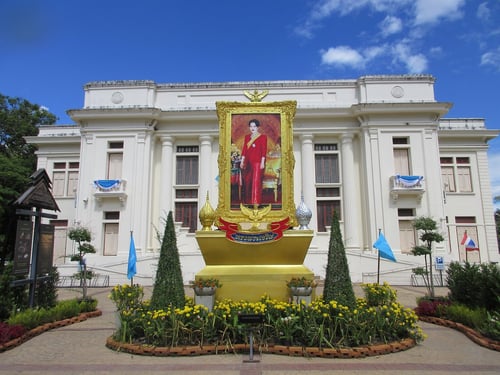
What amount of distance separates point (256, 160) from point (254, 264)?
3.29 meters

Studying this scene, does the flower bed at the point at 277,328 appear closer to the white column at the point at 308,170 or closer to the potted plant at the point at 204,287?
the potted plant at the point at 204,287

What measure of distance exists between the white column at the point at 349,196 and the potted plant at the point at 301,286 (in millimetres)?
17131

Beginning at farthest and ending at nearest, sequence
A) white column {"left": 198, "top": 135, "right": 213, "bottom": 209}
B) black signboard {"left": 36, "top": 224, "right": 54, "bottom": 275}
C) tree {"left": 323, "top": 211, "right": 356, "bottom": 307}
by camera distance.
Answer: white column {"left": 198, "top": 135, "right": 213, "bottom": 209}, black signboard {"left": 36, "top": 224, "right": 54, "bottom": 275}, tree {"left": 323, "top": 211, "right": 356, "bottom": 307}

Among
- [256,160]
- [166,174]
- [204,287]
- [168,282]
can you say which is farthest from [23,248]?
[166,174]

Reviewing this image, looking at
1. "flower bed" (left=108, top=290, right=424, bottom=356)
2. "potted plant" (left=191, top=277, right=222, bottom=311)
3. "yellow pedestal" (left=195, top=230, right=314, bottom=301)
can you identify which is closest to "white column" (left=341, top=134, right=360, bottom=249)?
"yellow pedestal" (left=195, top=230, right=314, bottom=301)

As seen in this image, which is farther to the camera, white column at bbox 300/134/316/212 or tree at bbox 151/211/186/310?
white column at bbox 300/134/316/212

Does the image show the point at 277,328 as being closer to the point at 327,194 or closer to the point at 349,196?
the point at 349,196

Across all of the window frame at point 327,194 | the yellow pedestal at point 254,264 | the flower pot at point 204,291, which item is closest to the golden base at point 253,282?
the yellow pedestal at point 254,264

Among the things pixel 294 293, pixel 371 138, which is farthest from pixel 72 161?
pixel 294 293

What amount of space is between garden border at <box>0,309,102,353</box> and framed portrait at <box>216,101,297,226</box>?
19.3 ft

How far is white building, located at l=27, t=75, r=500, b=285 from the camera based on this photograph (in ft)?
85.4

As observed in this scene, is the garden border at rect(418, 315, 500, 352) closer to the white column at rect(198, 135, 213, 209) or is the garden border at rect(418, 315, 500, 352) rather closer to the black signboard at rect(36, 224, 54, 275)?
the black signboard at rect(36, 224, 54, 275)

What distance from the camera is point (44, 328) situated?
10438 mm

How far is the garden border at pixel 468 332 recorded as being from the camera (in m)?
8.32
